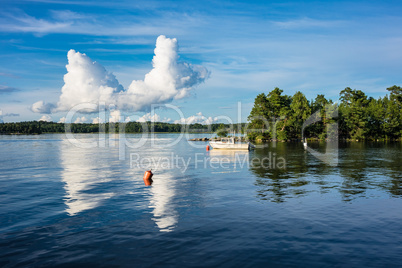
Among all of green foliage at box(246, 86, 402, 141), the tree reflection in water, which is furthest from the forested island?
the tree reflection in water

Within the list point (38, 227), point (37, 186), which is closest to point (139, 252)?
point (38, 227)

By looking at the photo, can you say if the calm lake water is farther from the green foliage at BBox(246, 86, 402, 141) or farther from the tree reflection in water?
the green foliage at BBox(246, 86, 402, 141)

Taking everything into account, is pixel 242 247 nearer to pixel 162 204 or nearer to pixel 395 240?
pixel 395 240

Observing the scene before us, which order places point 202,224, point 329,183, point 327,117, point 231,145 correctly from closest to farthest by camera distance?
1. point 202,224
2. point 329,183
3. point 231,145
4. point 327,117

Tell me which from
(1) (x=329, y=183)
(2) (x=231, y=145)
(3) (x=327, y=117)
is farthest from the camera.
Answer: (3) (x=327, y=117)

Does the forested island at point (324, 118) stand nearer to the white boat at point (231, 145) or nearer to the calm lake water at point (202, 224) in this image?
the white boat at point (231, 145)

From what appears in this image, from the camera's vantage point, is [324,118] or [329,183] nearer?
[329,183]

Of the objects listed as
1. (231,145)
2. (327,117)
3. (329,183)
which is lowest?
(329,183)

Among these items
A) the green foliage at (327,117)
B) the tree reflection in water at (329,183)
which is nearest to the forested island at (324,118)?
the green foliage at (327,117)

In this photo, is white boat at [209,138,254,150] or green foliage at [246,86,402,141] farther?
green foliage at [246,86,402,141]

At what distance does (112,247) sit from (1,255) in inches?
227

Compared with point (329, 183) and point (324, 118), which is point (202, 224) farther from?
point (324, 118)

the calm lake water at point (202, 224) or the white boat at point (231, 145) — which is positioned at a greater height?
the white boat at point (231, 145)

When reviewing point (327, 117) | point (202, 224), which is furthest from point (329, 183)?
point (327, 117)
